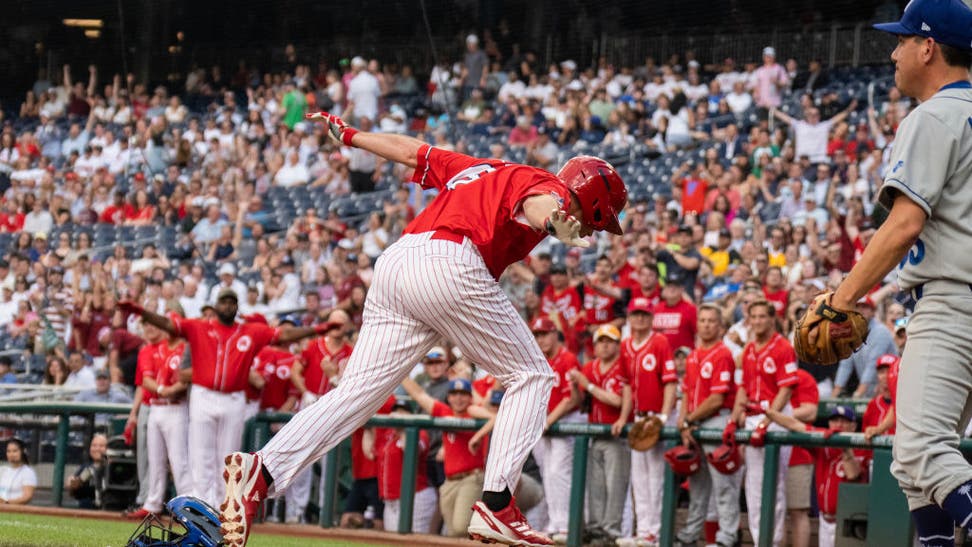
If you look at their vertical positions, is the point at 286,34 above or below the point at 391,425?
above

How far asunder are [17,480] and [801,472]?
5.80m

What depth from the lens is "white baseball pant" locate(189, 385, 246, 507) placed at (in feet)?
33.4

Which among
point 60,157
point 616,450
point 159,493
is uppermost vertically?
point 60,157

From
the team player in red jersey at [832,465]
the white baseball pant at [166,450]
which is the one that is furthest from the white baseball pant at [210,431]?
the team player in red jersey at [832,465]

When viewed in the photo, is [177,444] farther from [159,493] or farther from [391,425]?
[391,425]

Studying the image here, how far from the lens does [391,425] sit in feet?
31.6

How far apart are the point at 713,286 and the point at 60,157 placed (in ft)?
39.2

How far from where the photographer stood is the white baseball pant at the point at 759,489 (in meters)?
8.31

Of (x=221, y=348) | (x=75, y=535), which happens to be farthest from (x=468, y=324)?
(x=221, y=348)

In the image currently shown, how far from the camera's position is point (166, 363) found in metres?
10.6

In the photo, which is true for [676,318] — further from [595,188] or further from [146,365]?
[595,188]

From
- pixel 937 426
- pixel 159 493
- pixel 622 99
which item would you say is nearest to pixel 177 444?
pixel 159 493

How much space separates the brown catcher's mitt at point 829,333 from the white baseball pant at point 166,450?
7206 mm

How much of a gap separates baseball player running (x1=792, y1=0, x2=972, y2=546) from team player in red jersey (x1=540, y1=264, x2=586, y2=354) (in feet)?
24.6
